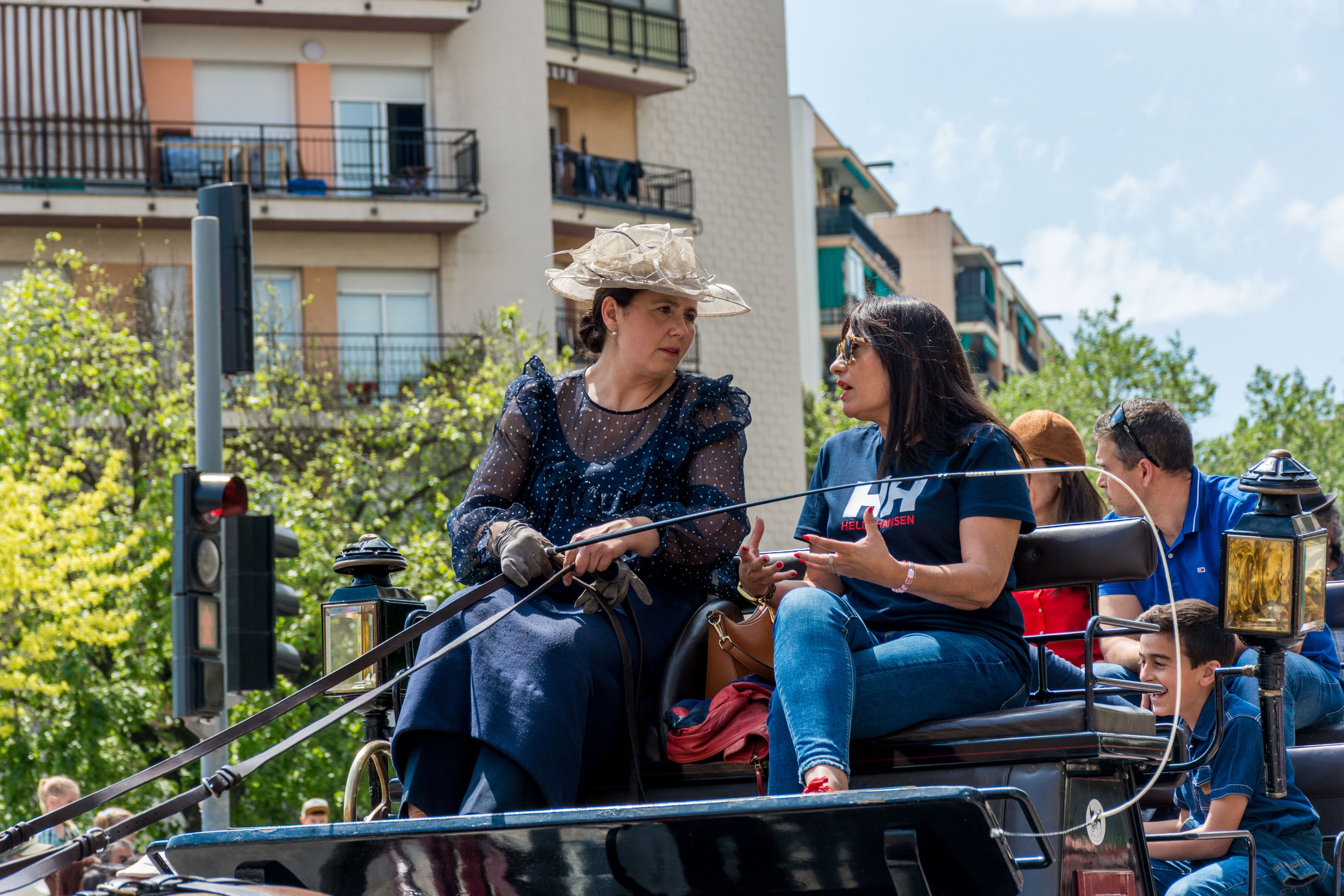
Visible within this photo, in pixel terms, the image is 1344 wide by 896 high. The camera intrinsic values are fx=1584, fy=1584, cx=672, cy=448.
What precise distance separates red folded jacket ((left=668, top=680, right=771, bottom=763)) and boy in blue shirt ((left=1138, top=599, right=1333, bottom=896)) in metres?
1.16

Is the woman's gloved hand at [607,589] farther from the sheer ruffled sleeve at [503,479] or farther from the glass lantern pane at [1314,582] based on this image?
the glass lantern pane at [1314,582]

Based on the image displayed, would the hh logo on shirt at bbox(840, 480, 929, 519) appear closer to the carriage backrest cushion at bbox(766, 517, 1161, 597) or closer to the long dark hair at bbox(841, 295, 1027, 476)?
the long dark hair at bbox(841, 295, 1027, 476)

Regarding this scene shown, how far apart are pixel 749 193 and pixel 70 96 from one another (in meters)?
11.5

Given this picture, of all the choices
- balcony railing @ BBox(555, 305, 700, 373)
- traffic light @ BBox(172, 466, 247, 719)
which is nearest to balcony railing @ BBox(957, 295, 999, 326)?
balcony railing @ BBox(555, 305, 700, 373)

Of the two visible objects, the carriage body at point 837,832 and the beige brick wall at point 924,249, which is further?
the beige brick wall at point 924,249

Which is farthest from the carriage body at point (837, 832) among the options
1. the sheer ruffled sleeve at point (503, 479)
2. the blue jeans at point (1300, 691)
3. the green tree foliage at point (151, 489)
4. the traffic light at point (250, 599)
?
the green tree foliage at point (151, 489)

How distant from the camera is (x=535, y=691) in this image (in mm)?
3869

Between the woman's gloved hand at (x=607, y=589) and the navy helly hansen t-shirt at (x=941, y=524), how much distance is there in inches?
18.4

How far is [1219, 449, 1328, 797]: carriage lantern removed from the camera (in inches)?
162

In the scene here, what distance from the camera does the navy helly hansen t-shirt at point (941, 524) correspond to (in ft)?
13.1

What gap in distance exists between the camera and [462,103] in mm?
25781

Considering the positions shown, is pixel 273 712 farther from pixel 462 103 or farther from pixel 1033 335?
pixel 1033 335

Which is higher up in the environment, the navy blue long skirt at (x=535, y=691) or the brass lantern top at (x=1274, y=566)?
the brass lantern top at (x=1274, y=566)

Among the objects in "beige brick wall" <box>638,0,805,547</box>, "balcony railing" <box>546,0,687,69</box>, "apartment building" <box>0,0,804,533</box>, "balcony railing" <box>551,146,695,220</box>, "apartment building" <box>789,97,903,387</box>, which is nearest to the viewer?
"apartment building" <box>0,0,804,533</box>
